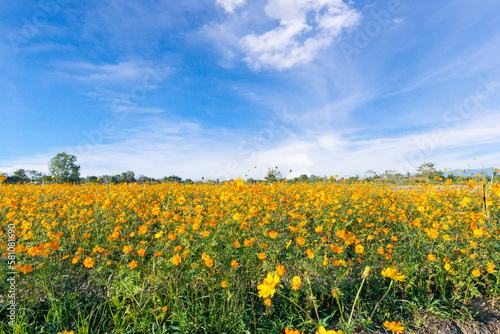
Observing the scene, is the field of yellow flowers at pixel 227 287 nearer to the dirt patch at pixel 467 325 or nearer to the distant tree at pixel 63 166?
the dirt patch at pixel 467 325

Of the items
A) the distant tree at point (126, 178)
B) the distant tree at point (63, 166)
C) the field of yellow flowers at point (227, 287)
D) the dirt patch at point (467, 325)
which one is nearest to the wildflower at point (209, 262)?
the field of yellow flowers at point (227, 287)

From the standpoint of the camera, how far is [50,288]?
95.0 inches

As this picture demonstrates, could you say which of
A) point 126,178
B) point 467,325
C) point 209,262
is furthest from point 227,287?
point 126,178

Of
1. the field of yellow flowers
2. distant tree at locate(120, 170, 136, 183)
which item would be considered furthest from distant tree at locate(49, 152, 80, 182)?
the field of yellow flowers

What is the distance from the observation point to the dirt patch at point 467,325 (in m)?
2.16

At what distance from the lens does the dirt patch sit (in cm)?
216

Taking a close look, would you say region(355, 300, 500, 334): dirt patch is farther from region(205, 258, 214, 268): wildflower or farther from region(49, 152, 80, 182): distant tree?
region(49, 152, 80, 182): distant tree

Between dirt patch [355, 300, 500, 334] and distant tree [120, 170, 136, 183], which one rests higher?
distant tree [120, 170, 136, 183]

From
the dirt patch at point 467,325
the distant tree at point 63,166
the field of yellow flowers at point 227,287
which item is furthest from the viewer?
the distant tree at point 63,166

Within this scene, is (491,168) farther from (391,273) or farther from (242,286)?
(242,286)

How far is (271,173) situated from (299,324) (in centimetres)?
536

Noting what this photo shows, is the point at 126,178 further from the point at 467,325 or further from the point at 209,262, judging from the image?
the point at 467,325

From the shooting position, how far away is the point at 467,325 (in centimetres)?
224

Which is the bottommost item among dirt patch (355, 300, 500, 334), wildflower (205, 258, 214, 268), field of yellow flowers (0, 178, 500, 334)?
dirt patch (355, 300, 500, 334)
